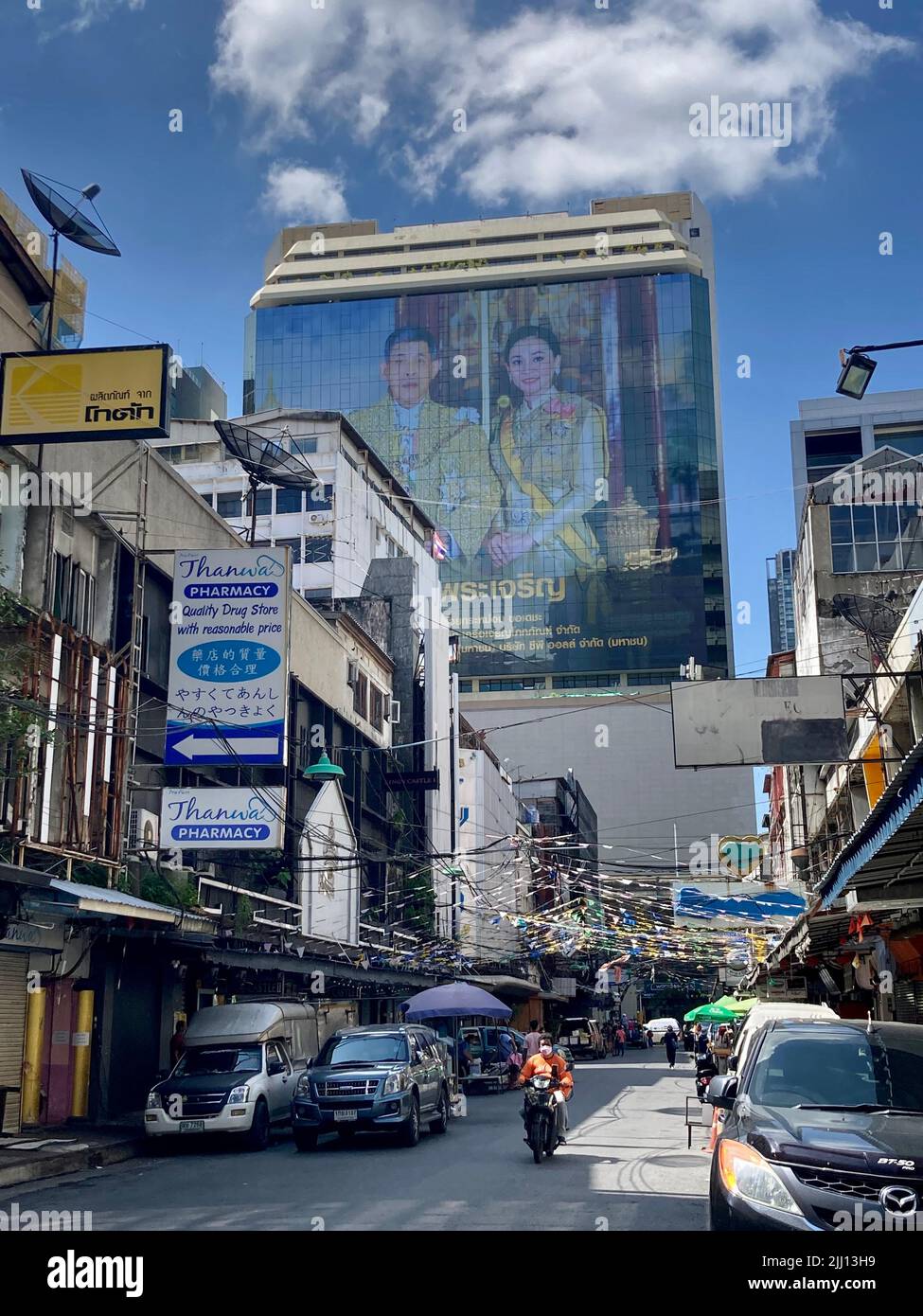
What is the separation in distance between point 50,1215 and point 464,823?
4980 cm

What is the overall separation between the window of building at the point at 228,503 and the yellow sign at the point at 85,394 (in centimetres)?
4641

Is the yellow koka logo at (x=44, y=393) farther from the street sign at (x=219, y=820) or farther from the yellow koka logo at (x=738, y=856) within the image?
the yellow koka logo at (x=738, y=856)

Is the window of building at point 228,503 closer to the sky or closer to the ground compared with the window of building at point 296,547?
closer to the sky

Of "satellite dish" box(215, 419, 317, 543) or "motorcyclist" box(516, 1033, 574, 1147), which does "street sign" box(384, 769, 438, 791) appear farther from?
"motorcyclist" box(516, 1033, 574, 1147)

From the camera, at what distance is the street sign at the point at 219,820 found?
72.6 feet

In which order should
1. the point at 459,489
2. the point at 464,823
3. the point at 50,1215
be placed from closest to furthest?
the point at 50,1215 < the point at 464,823 < the point at 459,489

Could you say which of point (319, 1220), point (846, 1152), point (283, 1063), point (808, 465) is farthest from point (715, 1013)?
point (808, 465)

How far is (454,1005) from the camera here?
29234mm

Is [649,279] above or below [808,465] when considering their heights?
above

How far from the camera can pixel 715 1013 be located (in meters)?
30.2

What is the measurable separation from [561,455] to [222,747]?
11579cm

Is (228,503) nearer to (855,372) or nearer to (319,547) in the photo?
(319,547)

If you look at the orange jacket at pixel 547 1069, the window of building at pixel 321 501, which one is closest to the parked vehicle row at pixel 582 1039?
the window of building at pixel 321 501
